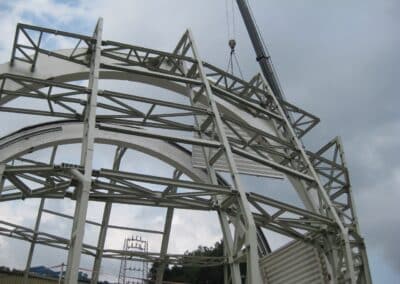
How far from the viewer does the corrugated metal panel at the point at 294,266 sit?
1249cm

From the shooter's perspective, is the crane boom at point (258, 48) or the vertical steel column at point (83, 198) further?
the crane boom at point (258, 48)

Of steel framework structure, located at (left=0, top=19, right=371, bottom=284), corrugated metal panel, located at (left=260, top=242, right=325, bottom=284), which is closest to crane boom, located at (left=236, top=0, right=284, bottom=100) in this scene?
steel framework structure, located at (left=0, top=19, right=371, bottom=284)

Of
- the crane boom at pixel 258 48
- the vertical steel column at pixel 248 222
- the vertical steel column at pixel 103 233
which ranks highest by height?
the crane boom at pixel 258 48

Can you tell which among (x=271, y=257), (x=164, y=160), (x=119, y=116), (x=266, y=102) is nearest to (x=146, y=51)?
(x=119, y=116)

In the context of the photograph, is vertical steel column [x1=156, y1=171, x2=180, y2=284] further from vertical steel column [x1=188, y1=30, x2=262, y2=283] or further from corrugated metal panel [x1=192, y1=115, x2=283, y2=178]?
vertical steel column [x1=188, y1=30, x2=262, y2=283]

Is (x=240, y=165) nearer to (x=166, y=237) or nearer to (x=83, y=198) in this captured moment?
(x=166, y=237)

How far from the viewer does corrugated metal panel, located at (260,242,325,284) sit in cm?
1249

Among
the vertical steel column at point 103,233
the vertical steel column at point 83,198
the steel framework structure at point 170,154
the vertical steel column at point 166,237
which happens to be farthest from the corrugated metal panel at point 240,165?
the vertical steel column at point 83,198

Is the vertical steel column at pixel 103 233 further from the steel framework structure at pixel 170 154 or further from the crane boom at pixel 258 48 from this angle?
the crane boom at pixel 258 48

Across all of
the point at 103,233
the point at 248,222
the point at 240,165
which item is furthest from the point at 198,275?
the point at 248,222

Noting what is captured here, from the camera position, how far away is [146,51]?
15.3 metres

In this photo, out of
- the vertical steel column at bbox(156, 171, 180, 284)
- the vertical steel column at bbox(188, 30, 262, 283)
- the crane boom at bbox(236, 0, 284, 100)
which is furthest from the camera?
the crane boom at bbox(236, 0, 284, 100)

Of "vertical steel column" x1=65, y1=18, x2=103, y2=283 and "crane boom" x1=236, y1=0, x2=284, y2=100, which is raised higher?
"crane boom" x1=236, y1=0, x2=284, y2=100

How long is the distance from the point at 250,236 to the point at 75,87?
6.05m
